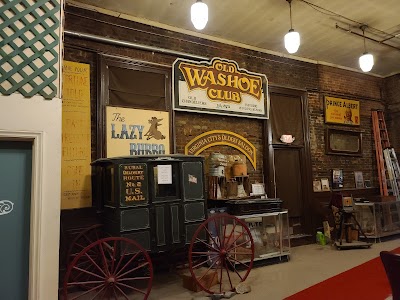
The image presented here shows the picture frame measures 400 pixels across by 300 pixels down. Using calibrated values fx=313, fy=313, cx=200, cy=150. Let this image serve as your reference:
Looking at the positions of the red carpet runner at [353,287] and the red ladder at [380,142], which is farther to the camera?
the red ladder at [380,142]

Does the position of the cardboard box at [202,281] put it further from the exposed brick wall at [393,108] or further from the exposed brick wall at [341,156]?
the exposed brick wall at [393,108]

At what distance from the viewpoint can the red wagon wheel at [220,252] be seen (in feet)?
13.0

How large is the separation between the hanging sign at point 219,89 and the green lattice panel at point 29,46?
2520 millimetres

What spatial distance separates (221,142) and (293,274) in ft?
8.27

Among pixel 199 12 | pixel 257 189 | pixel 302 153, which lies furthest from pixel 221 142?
pixel 199 12

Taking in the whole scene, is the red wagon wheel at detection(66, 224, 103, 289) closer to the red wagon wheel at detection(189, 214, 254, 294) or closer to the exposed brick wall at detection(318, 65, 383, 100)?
the red wagon wheel at detection(189, 214, 254, 294)

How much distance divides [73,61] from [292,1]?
352cm

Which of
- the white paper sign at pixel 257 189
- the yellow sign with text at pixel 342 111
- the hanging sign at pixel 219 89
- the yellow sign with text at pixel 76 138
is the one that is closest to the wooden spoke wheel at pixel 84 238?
the yellow sign with text at pixel 76 138

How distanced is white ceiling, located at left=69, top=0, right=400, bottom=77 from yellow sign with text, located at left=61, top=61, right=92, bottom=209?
1213 mm

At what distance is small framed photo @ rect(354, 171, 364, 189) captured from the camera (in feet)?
25.4

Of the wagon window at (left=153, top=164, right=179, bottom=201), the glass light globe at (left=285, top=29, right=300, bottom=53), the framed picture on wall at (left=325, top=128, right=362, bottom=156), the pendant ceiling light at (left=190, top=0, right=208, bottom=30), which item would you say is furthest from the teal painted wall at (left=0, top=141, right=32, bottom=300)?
the framed picture on wall at (left=325, top=128, right=362, bottom=156)

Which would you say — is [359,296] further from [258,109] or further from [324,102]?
[324,102]

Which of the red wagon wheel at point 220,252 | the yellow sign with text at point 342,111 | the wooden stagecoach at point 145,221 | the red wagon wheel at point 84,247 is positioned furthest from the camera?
the yellow sign with text at point 342,111

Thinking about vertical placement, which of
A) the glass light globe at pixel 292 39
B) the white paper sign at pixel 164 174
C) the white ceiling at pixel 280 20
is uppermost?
the white ceiling at pixel 280 20
